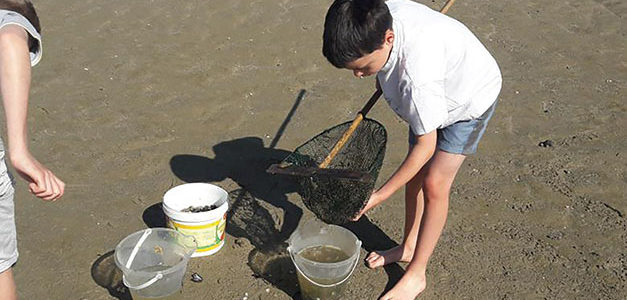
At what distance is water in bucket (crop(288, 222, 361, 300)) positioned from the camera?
3.02 metres

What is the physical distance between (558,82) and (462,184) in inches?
64.2

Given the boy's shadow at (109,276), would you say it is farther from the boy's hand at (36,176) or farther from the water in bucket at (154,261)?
the boy's hand at (36,176)

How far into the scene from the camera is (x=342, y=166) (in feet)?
12.0

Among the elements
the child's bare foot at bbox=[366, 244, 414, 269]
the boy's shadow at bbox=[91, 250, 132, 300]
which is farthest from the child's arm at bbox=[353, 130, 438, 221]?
the boy's shadow at bbox=[91, 250, 132, 300]

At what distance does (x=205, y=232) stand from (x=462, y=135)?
131 centimetres

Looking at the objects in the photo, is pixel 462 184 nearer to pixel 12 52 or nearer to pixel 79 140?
pixel 79 140

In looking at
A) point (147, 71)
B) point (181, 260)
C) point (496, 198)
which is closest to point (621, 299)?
point (496, 198)

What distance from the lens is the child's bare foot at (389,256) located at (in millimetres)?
3428

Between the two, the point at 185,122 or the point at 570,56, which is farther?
the point at 570,56

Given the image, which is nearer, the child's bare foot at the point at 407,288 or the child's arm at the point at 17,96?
the child's arm at the point at 17,96

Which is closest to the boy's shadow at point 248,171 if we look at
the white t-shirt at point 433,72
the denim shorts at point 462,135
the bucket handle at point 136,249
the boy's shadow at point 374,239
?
the boy's shadow at point 374,239

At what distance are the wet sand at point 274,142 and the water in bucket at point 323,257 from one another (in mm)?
208

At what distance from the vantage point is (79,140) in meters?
4.40

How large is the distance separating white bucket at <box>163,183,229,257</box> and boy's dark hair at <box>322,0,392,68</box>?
3.88 ft
